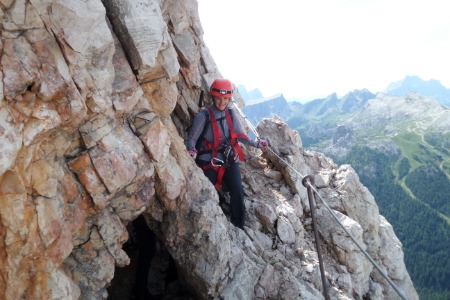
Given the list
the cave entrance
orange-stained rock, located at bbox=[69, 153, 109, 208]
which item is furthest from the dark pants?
orange-stained rock, located at bbox=[69, 153, 109, 208]

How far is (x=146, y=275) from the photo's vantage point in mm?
12375

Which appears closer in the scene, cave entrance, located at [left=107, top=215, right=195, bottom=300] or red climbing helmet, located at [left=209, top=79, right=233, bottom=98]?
cave entrance, located at [left=107, top=215, right=195, bottom=300]

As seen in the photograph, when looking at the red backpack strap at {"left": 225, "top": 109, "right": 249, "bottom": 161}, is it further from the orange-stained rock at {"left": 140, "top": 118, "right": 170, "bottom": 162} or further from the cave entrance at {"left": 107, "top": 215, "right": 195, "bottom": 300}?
the cave entrance at {"left": 107, "top": 215, "right": 195, "bottom": 300}

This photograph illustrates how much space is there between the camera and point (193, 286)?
1179cm

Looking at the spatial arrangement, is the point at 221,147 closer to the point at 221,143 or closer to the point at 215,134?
the point at 221,143

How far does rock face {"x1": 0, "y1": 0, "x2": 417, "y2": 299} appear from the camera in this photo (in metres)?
6.79

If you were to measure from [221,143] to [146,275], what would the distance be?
5.68m

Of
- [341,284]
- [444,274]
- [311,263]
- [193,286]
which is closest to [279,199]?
[311,263]

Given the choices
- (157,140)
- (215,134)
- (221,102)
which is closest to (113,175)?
(157,140)

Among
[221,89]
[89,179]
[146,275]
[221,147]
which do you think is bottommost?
[146,275]

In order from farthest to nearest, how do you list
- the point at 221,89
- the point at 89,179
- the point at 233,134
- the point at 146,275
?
1. the point at 233,134
2. the point at 221,89
3. the point at 146,275
4. the point at 89,179

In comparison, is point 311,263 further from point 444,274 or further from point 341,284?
point 444,274

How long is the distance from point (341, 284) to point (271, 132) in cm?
874

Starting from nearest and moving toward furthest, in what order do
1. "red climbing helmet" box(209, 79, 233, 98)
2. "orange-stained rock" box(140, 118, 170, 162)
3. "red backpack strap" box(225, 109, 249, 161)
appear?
1. "orange-stained rock" box(140, 118, 170, 162)
2. "red climbing helmet" box(209, 79, 233, 98)
3. "red backpack strap" box(225, 109, 249, 161)
